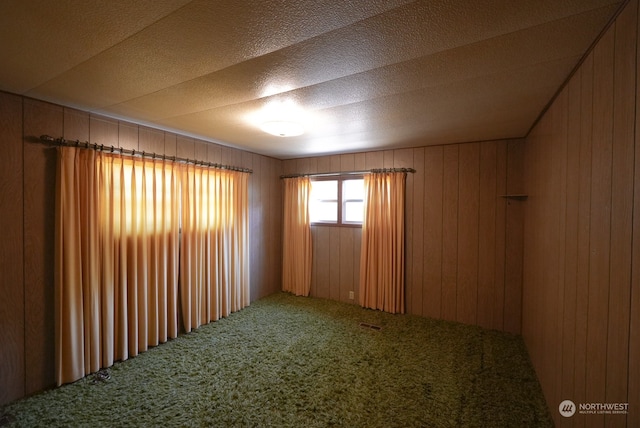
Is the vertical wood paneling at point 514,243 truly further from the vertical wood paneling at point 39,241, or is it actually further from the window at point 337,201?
the vertical wood paneling at point 39,241

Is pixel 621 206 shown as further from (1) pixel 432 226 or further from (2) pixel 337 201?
(2) pixel 337 201

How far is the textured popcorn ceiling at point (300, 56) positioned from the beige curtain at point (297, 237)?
2.12 meters

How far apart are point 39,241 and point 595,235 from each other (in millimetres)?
3761

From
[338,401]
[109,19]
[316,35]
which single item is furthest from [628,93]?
[338,401]

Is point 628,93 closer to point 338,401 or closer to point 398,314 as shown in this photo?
point 338,401

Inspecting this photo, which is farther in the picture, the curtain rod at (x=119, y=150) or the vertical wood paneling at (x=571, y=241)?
the curtain rod at (x=119, y=150)

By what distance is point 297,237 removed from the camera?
15.0 feet

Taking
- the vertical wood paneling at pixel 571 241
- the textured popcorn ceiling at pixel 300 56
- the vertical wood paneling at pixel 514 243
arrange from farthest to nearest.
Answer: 1. the vertical wood paneling at pixel 514 243
2. the vertical wood paneling at pixel 571 241
3. the textured popcorn ceiling at pixel 300 56

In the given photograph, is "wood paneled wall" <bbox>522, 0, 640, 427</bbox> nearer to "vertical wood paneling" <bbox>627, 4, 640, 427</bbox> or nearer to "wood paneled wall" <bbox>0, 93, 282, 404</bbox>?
"vertical wood paneling" <bbox>627, 4, 640, 427</bbox>

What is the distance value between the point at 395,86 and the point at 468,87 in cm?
52

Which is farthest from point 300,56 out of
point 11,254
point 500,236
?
point 500,236

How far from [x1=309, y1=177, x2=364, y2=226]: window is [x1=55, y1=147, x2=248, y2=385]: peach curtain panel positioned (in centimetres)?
211

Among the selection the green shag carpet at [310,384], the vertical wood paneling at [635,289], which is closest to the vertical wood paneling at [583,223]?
the vertical wood paneling at [635,289]

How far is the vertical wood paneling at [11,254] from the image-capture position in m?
1.97
